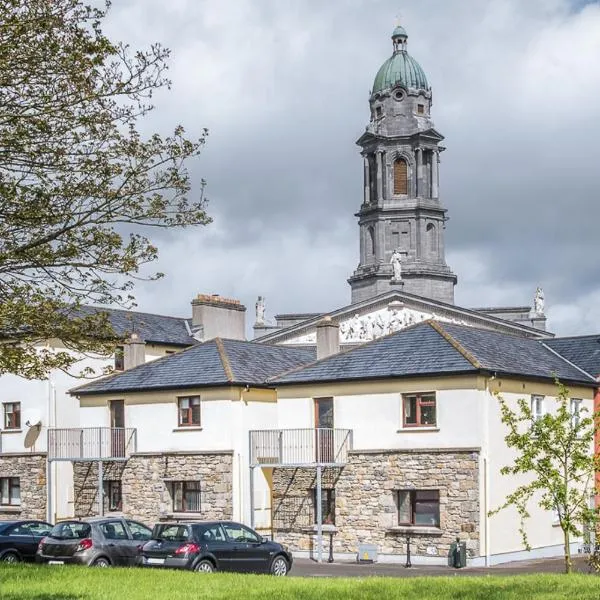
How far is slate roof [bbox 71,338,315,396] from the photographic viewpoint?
134 feet

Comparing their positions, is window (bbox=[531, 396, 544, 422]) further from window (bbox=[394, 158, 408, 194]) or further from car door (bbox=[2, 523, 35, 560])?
window (bbox=[394, 158, 408, 194])

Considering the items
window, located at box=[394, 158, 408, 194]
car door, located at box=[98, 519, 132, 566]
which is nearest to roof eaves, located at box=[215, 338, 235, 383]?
car door, located at box=[98, 519, 132, 566]

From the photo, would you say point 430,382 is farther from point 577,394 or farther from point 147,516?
point 147,516

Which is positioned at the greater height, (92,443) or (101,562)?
(92,443)

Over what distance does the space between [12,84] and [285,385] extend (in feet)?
80.2

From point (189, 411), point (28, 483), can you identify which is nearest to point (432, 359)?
point (189, 411)

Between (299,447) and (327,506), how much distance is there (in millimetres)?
2111

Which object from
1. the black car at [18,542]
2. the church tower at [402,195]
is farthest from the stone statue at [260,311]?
the black car at [18,542]

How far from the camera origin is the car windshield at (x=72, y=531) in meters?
28.2

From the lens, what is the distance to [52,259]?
55.4 feet

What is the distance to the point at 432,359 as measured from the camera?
37.0 meters

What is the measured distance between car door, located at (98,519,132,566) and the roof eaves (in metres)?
11.3

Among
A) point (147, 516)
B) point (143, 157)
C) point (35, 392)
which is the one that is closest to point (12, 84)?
point (143, 157)

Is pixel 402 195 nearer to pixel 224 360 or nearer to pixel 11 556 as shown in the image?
pixel 224 360
